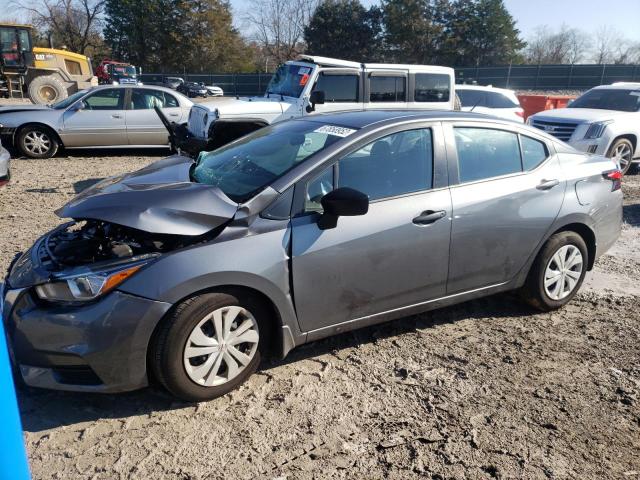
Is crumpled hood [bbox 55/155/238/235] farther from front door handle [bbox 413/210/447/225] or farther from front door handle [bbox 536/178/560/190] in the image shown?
front door handle [bbox 536/178/560/190]

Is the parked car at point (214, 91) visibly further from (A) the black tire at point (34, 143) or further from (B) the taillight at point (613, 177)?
(B) the taillight at point (613, 177)

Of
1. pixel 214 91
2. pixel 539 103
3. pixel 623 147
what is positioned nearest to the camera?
pixel 623 147

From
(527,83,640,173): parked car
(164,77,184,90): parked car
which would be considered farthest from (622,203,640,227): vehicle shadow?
(164,77,184,90): parked car

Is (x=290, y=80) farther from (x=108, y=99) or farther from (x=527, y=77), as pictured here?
(x=527, y=77)

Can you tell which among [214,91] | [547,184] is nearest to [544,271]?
[547,184]

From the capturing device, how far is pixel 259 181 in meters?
3.37

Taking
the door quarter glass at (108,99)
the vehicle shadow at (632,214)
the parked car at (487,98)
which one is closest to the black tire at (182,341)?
the vehicle shadow at (632,214)

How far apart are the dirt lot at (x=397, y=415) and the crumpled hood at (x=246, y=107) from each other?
18.7 ft

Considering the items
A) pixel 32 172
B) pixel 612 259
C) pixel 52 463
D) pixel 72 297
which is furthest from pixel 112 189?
pixel 32 172

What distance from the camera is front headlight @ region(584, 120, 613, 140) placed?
973 centimetres

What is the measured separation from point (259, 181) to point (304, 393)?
1363mm

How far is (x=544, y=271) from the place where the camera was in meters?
4.16

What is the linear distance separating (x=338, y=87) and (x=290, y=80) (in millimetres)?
916

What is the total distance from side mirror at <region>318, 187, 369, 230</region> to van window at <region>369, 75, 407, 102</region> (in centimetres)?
702
